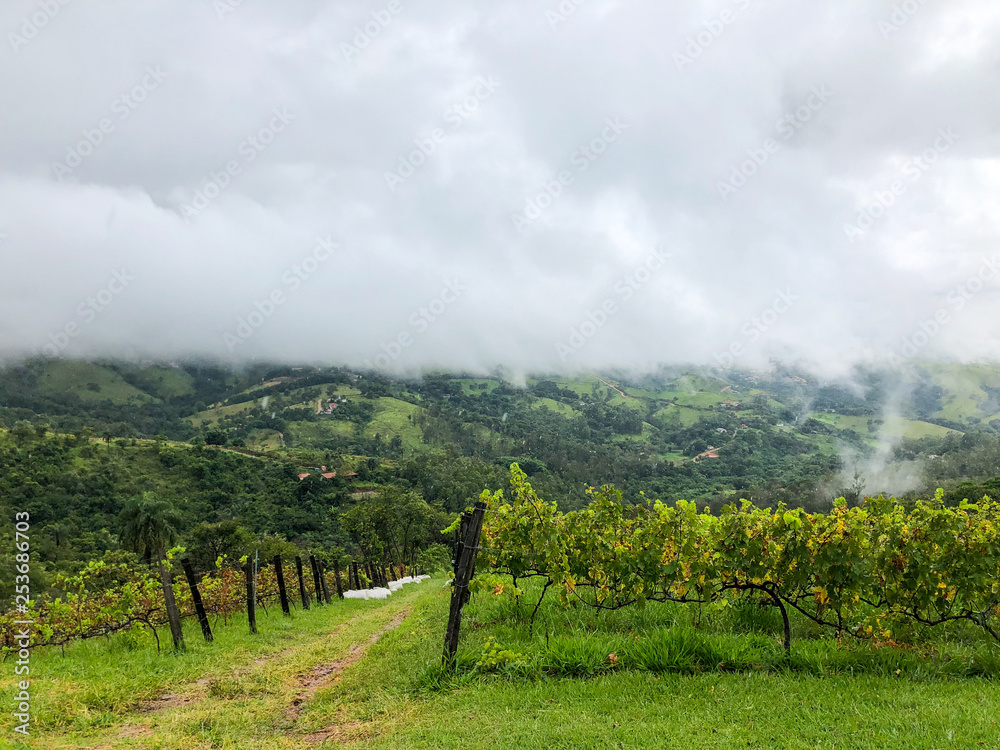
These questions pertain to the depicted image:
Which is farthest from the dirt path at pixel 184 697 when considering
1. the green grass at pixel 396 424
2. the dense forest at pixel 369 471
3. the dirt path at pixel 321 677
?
the green grass at pixel 396 424

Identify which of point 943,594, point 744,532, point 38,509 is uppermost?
point 744,532

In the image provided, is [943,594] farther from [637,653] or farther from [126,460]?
[126,460]

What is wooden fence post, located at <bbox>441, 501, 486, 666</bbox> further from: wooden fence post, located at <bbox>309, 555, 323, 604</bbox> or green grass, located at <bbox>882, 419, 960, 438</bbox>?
green grass, located at <bbox>882, 419, 960, 438</bbox>

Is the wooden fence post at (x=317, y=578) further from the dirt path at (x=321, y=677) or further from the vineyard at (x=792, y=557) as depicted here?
the vineyard at (x=792, y=557)

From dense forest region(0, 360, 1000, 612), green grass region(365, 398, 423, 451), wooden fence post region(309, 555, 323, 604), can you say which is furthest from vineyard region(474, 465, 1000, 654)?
green grass region(365, 398, 423, 451)

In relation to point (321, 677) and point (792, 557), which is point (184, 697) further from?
point (792, 557)

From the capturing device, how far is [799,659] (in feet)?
20.0

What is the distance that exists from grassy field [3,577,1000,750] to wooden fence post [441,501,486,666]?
237mm

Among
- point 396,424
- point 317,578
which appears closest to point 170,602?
point 317,578

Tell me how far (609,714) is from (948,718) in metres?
3.01

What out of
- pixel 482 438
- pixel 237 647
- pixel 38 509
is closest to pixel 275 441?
pixel 482 438

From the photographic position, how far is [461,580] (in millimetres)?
6844

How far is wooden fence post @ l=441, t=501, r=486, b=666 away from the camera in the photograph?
22.2 ft

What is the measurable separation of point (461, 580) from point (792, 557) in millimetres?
4396
